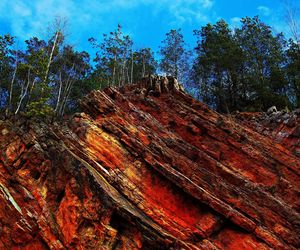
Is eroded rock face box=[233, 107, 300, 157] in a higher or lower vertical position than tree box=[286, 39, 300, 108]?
lower

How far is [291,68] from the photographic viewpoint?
126 ft

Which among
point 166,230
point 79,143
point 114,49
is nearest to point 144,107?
point 79,143

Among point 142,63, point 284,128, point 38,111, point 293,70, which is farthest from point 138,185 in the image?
point 142,63

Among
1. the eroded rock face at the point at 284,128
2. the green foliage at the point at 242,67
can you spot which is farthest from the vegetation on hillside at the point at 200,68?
the eroded rock face at the point at 284,128

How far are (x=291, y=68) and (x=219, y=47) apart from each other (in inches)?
337

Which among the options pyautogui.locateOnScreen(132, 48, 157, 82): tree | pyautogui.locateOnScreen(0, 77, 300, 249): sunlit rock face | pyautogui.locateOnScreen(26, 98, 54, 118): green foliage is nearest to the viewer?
pyautogui.locateOnScreen(0, 77, 300, 249): sunlit rock face

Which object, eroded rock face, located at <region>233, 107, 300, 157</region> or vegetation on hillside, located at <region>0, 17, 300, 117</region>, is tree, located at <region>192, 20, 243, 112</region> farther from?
eroded rock face, located at <region>233, 107, 300, 157</region>

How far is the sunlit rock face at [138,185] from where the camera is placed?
12891 mm

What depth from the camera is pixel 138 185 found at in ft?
47.6

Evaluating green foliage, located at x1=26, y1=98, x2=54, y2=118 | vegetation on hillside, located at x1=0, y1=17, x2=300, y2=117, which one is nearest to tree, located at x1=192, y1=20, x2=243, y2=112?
vegetation on hillside, located at x1=0, y1=17, x2=300, y2=117

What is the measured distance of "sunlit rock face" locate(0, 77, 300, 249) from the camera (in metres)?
12.9

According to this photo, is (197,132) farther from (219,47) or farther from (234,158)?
(219,47)

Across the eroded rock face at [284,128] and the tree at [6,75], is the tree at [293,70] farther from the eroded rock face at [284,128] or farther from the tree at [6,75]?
the tree at [6,75]

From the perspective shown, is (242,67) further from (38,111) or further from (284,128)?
(38,111)
